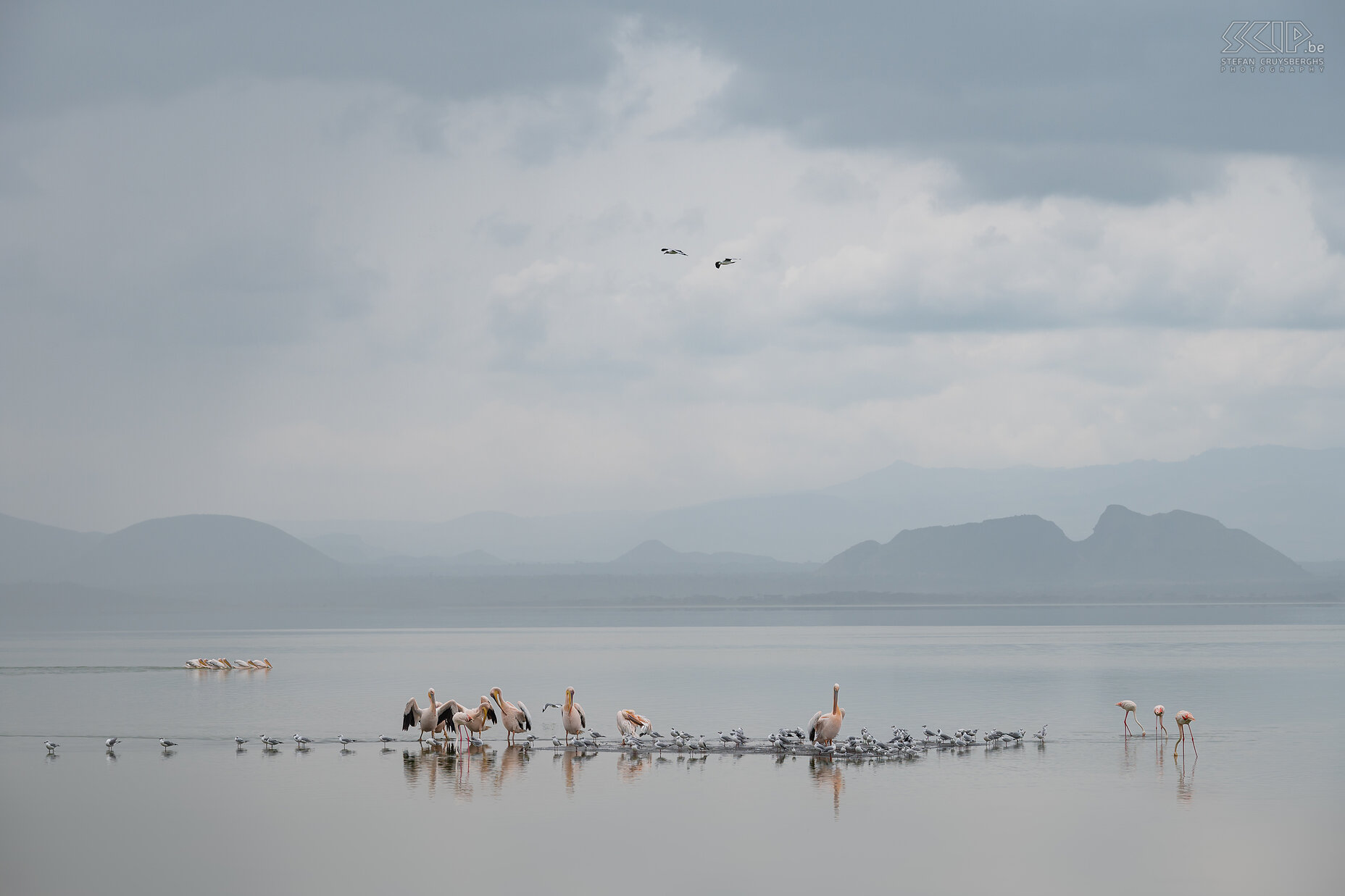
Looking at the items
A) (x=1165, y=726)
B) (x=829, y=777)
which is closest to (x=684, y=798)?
(x=829, y=777)

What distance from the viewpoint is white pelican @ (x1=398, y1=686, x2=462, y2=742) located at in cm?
2406

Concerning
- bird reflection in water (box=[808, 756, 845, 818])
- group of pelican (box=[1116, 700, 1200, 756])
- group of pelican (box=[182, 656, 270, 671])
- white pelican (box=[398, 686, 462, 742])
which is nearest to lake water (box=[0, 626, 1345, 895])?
bird reflection in water (box=[808, 756, 845, 818])

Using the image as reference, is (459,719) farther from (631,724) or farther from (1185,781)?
(1185,781)

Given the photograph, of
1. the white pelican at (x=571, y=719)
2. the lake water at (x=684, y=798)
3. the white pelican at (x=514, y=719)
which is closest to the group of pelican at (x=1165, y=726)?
the lake water at (x=684, y=798)

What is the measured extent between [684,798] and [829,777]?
287cm

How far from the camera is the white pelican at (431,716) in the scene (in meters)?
24.1

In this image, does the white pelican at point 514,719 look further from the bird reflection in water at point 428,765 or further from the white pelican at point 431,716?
the bird reflection in water at point 428,765

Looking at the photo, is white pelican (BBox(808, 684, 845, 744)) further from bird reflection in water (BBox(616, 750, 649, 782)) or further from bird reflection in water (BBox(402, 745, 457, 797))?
bird reflection in water (BBox(402, 745, 457, 797))

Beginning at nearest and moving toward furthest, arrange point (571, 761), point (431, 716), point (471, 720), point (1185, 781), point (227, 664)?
point (1185, 781)
point (571, 761)
point (471, 720)
point (431, 716)
point (227, 664)

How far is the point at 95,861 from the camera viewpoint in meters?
14.5

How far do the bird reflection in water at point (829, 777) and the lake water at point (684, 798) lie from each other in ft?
0.23

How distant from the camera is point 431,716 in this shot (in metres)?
24.4

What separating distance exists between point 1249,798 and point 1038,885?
20.3ft

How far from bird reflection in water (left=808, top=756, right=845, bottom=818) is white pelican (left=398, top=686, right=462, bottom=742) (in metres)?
6.68
